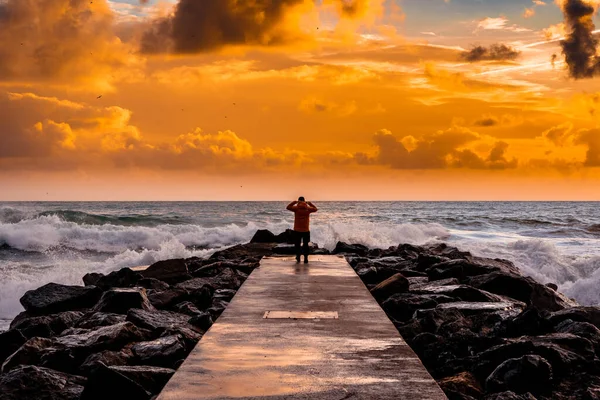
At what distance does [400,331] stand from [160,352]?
129 inches

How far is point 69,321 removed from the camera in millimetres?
10367

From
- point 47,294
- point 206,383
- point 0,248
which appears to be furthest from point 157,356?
point 0,248

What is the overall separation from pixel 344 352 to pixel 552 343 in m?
2.80

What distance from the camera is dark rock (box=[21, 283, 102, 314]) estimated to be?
38.9ft

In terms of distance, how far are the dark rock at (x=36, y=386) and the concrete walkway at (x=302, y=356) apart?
1355mm

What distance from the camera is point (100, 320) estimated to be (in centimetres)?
951

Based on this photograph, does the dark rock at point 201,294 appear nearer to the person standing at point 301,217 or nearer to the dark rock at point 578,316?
the person standing at point 301,217

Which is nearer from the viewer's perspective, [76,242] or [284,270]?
[284,270]

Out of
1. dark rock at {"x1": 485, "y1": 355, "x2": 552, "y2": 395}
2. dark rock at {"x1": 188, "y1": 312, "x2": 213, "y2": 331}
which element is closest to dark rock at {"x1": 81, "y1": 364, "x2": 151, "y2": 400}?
dark rock at {"x1": 188, "y1": 312, "x2": 213, "y2": 331}

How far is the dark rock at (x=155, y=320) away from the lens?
8795mm

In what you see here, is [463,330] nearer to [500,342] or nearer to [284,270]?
[500,342]

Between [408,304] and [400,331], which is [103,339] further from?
[408,304]

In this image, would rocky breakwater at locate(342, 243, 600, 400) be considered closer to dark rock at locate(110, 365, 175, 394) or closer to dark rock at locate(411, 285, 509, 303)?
dark rock at locate(411, 285, 509, 303)

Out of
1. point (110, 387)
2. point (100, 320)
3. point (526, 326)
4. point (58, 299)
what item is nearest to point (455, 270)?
point (526, 326)
